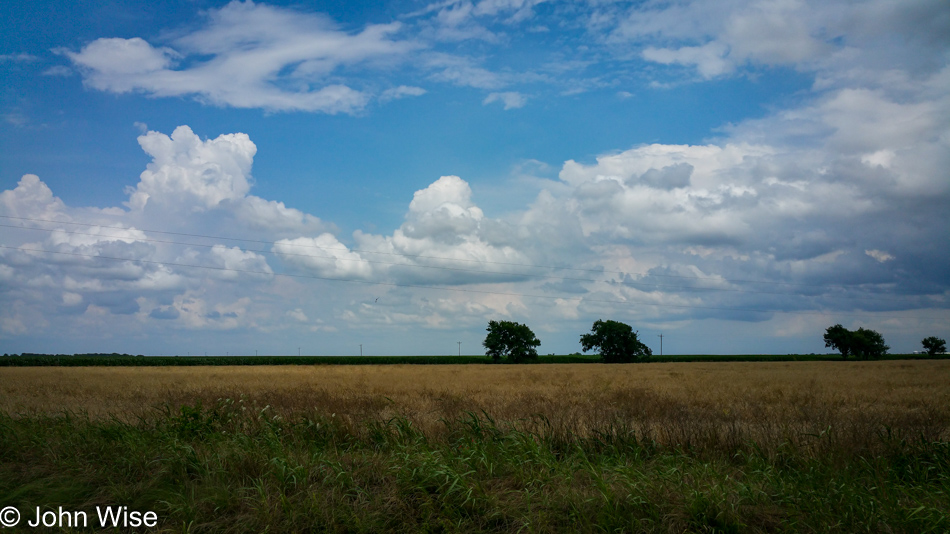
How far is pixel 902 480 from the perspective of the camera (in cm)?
803

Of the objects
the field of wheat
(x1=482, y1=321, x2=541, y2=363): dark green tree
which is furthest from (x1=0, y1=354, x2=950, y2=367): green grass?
the field of wheat

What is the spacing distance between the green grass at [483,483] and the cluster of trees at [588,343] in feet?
395

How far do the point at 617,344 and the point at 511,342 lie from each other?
80.2 ft

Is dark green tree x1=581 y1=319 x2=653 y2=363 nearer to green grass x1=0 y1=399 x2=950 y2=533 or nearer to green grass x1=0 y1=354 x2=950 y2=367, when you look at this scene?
green grass x1=0 y1=354 x2=950 y2=367

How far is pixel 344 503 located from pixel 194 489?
207 cm

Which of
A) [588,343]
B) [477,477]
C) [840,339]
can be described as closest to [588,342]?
[588,343]

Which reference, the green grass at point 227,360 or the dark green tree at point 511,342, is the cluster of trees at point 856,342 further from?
the dark green tree at point 511,342

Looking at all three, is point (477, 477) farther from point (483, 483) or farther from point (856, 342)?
point (856, 342)

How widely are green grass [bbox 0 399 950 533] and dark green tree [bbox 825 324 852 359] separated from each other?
157005mm

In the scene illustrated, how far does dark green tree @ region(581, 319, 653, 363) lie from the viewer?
129000mm

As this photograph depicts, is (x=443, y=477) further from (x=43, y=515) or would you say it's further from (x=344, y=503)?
(x=43, y=515)

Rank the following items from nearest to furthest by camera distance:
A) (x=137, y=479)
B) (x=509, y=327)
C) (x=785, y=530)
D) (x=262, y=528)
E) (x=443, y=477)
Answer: (x=785, y=530)
(x=262, y=528)
(x=443, y=477)
(x=137, y=479)
(x=509, y=327)

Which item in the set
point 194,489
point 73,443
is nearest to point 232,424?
point 73,443

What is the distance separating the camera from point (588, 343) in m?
133
